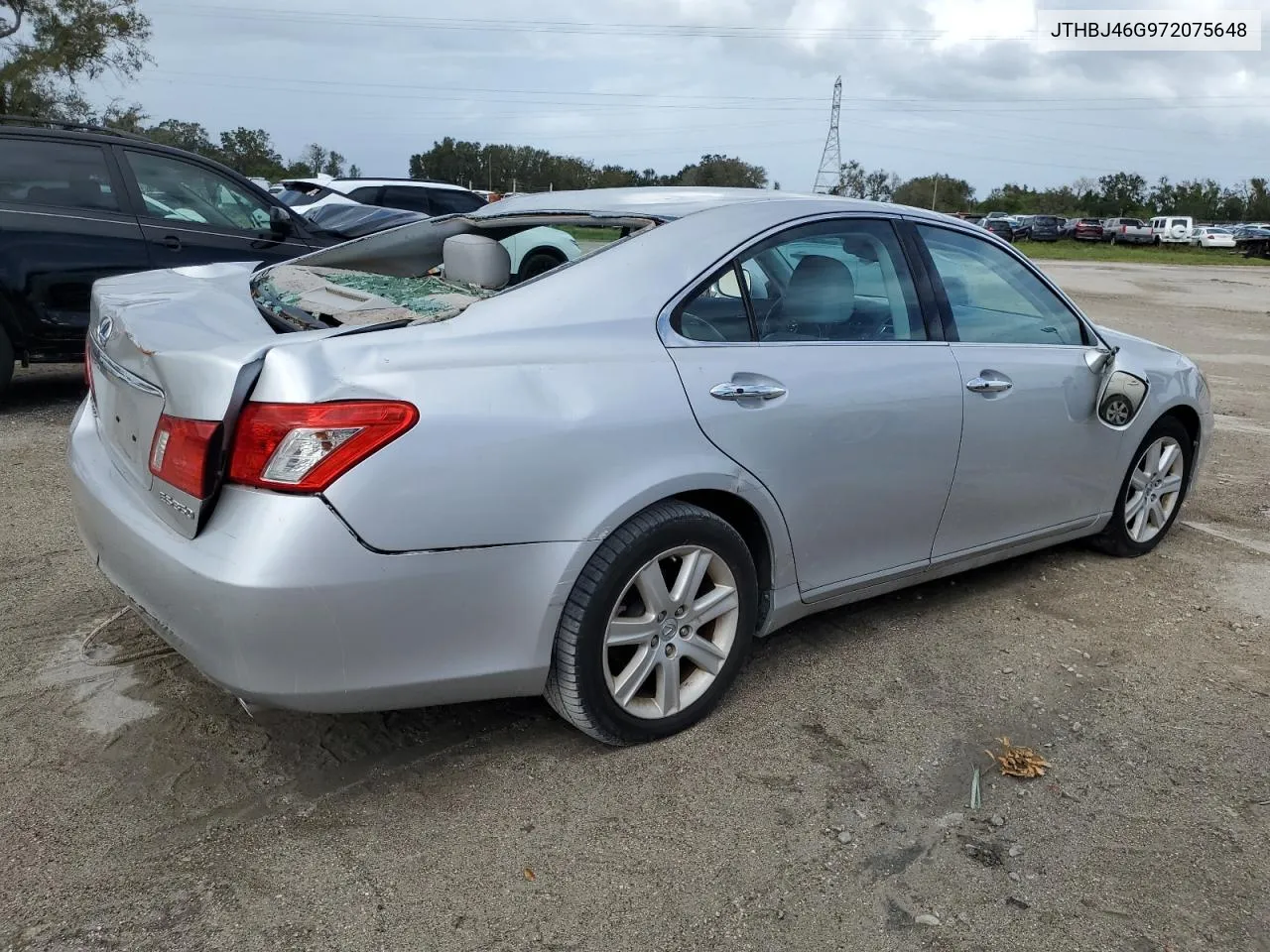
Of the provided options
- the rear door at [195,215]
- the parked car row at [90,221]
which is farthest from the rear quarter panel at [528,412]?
the rear door at [195,215]

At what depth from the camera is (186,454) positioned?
2.47m

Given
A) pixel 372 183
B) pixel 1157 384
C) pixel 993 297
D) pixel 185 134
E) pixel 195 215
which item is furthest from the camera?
pixel 185 134

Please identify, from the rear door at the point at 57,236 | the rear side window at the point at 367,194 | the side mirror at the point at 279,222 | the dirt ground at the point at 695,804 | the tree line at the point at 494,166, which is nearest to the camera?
the dirt ground at the point at 695,804

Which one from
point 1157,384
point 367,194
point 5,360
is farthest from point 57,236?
point 367,194

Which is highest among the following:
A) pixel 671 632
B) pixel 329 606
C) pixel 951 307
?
pixel 951 307

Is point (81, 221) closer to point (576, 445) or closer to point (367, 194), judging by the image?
point (576, 445)

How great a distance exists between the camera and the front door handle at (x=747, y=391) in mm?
2953

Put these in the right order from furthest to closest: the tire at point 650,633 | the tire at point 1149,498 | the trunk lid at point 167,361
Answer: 1. the tire at point 1149,498
2. the tire at point 650,633
3. the trunk lid at point 167,361

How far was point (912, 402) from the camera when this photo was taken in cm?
342

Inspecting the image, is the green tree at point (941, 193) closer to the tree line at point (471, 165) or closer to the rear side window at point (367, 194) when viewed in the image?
the tree line at point (471, 165)

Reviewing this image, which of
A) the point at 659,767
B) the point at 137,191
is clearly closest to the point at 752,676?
the point at 659,767

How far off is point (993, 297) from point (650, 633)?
6.60ft

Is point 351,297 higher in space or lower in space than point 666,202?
lower

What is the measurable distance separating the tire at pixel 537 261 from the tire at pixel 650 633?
1159 millimetres
